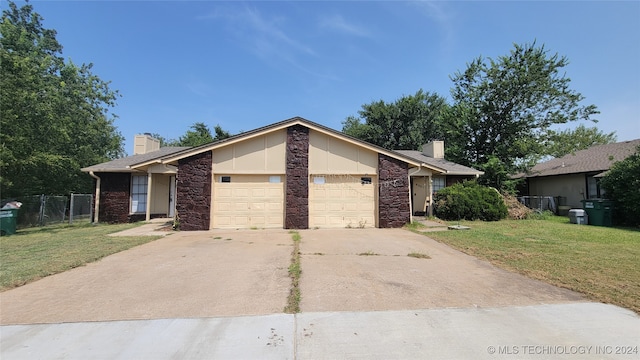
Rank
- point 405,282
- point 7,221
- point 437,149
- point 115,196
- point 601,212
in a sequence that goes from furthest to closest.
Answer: point 437,149, point 115,196, point 601,212, point 7,221, point 405,282

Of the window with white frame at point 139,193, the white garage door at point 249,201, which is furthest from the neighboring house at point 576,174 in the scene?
the window with white frame at point 139,193

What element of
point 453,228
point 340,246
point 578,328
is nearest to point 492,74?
point 453,228

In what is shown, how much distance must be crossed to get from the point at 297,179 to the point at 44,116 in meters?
15.9

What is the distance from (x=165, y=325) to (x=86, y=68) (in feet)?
122

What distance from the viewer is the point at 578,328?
3.71 m

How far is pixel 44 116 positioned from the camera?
710 inches

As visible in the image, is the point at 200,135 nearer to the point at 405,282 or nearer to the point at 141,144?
the point at 141,144

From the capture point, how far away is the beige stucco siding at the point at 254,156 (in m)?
12.5

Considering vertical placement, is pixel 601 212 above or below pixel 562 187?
below

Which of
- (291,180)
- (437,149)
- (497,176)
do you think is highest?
(437,149)

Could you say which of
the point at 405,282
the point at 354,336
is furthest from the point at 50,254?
the point at 405,282

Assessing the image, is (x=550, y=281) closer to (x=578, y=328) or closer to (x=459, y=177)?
(x=578, y=328)

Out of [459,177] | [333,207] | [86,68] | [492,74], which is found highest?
[86,68]

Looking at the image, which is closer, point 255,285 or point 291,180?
point 255,285
